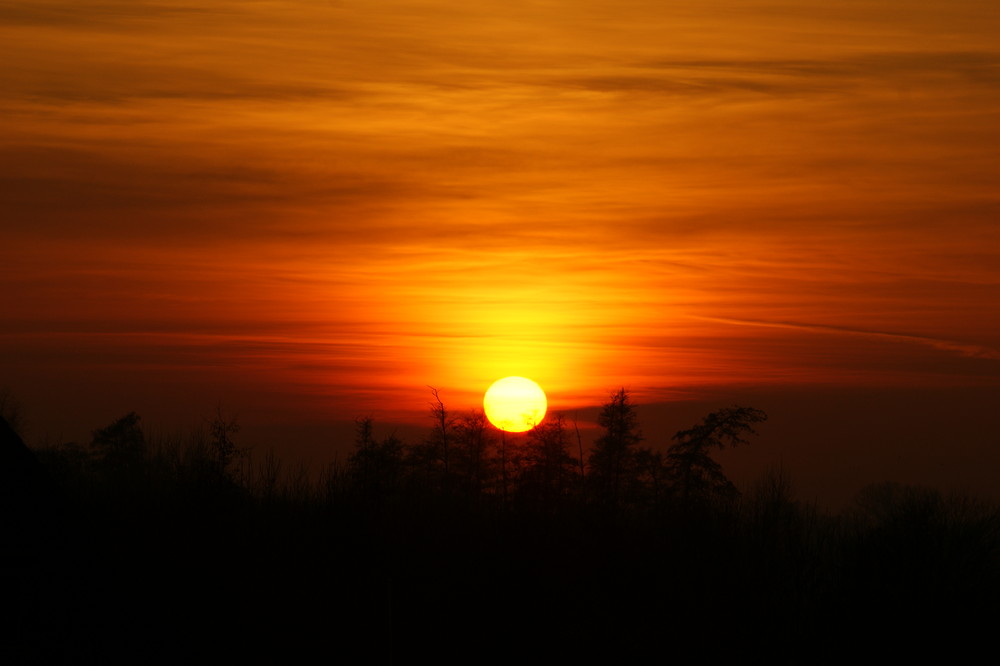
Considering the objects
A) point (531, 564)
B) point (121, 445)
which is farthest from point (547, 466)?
point (121, 445)

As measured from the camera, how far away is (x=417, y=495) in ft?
106

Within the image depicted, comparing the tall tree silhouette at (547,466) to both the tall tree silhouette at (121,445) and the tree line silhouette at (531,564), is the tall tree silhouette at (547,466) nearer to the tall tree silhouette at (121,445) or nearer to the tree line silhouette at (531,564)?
the tree line silhouette at (531,564)

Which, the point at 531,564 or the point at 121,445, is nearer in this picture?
the point at 531,564

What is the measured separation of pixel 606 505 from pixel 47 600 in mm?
24398

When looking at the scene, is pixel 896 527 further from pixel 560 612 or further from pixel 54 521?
pixel 54 521

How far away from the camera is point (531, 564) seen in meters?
30.3

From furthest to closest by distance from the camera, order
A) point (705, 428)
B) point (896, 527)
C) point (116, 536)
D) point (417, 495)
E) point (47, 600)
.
→ point (705, 428) → point (417, 495) → point (896, 527) → point (116, 536) → point (47, 600)

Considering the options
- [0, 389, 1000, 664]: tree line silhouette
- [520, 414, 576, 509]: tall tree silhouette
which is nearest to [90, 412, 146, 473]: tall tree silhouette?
[0, 389, 1000, 664]: tree line silhouette

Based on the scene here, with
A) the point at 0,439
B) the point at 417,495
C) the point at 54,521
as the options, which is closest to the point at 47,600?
the point at 54,521

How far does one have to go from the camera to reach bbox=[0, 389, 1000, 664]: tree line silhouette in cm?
2756

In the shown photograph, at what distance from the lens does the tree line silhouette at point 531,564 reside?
27.6 m

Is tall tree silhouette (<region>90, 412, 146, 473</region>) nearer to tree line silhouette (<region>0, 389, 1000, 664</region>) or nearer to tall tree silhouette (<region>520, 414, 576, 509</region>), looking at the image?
tree line silhouette (<region>0, 389, 1000, 664</region>)

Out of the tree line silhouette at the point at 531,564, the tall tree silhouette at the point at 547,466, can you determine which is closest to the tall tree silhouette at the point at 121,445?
the tree line silhouette at the point at 531,564

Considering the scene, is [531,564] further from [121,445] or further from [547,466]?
[121,445]
